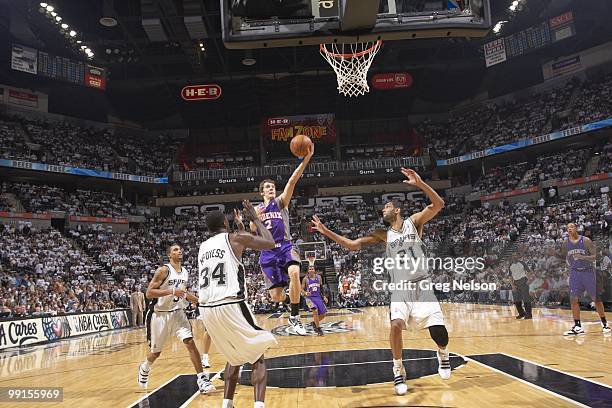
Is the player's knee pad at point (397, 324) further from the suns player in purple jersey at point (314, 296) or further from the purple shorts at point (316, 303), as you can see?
the purple shorts at point (316, 303)

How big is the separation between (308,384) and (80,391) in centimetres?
310

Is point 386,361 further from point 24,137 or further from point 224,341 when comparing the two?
point 24,137

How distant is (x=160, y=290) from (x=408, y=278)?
306 cm

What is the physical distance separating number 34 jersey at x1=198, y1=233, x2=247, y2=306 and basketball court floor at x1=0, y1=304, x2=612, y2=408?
5.34ft

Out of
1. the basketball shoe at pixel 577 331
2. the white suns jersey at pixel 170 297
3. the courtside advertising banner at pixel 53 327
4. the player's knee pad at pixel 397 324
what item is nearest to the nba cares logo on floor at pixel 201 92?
the courtside advertising banner at pixel 53 327

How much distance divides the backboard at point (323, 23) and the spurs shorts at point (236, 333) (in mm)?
3179

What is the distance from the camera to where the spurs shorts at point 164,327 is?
246 inches

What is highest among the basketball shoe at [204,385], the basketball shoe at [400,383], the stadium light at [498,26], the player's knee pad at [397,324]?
the stadium light at [498,26]

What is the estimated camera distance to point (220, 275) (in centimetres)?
409

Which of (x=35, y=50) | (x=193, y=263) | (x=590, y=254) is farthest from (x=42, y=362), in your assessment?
(x=35, y=50)

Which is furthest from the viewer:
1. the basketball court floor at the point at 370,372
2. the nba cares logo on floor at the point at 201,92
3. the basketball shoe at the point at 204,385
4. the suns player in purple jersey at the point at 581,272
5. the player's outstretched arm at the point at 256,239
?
the nba cares logo on floor at the point at 201,92

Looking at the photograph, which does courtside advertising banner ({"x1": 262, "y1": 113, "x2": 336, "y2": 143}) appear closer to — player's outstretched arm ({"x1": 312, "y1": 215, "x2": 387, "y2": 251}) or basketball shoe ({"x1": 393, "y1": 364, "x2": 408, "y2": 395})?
player's outstretched arm ({"x1": 312, "y1": 215, "x2": 387, "y2": 251})

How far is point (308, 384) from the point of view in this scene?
5961mm

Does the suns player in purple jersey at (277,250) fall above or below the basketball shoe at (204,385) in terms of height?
above
